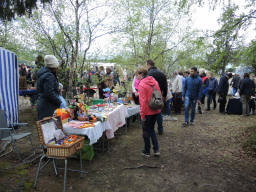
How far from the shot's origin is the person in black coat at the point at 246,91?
7.27 meters

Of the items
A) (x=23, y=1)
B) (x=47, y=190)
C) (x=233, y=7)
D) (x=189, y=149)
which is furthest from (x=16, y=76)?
(x=233, y=7)

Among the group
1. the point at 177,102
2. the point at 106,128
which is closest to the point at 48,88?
the point at 106,128

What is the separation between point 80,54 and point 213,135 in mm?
4769

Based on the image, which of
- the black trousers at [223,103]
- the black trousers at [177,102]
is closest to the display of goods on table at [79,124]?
the black trousers at [177,102]

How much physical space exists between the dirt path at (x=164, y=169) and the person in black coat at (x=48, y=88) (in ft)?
3.46

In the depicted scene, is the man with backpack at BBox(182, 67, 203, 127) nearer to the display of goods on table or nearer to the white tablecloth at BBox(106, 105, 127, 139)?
the white tablecloth at BBox(106, 105, 127, 139)

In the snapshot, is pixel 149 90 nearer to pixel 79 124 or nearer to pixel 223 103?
pixel 79 124

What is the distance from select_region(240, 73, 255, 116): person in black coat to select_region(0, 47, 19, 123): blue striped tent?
811 cm

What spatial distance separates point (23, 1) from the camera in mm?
4270

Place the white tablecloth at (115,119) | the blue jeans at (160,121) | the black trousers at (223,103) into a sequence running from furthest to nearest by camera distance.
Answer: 1. the black trousers at (223,103)
2. the blue jeans at (160,121)
3. the white tablecloth at (115,119)

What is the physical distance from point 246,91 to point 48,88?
7.28m

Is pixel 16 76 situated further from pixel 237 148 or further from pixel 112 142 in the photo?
pixel 237 148

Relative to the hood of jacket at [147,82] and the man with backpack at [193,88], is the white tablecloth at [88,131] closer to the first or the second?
the hood of jacket at [147,82]

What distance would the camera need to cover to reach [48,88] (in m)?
3.13
